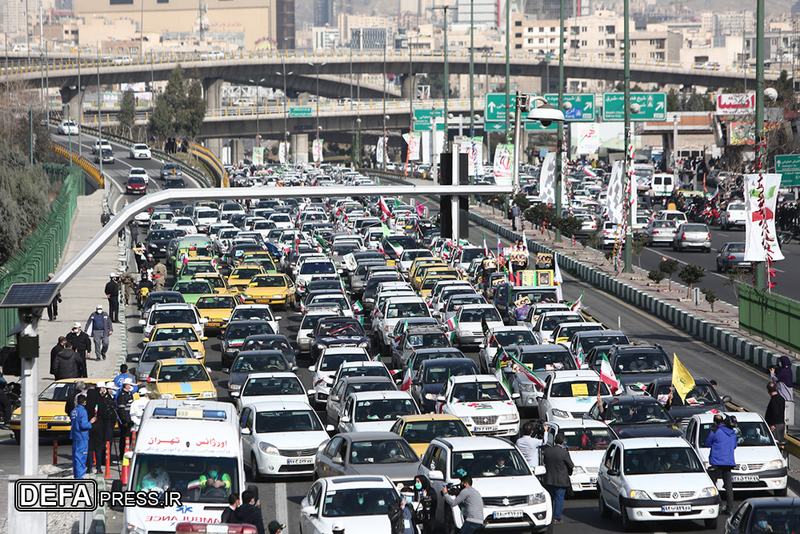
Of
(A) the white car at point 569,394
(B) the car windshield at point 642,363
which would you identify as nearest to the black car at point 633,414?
(A) the white car at point 569,394

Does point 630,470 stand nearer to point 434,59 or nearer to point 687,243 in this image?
point 687,243

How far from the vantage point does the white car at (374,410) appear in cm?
2088

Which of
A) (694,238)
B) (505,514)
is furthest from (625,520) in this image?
(694,238)

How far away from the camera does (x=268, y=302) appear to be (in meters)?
40.0

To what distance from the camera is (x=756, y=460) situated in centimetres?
1773

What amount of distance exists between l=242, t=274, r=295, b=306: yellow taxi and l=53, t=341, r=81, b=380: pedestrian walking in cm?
1402

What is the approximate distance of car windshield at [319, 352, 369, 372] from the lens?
26.9m

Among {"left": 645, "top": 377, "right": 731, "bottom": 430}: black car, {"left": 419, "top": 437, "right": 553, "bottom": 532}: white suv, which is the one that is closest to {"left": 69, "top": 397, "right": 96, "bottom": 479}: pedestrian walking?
{"left": 419, "top": 437, "right": 553, "bottom": 532}: white suv

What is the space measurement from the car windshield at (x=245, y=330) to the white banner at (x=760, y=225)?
13218 millimetres

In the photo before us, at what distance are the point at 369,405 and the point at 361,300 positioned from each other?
1972 centimetres

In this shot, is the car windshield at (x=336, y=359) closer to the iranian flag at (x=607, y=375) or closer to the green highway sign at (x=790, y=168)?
the iranian flag at (x=607, y=375)

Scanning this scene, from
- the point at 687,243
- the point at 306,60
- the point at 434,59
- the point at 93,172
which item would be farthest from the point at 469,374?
the point at 434,59

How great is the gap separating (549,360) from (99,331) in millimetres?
12664

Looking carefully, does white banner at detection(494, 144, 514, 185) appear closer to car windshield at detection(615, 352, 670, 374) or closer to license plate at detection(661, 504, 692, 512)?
car windshield at detection(615, 352, 670, 374)
